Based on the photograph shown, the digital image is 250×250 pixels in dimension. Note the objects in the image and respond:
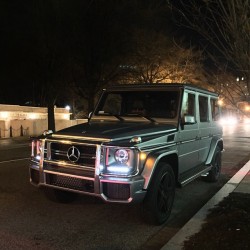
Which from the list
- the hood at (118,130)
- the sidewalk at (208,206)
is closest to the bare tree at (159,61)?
the sidewalk at (208,206)

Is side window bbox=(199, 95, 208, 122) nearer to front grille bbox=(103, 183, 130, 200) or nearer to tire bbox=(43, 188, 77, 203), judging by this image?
tire bbox=(43, 188, 77, 203)

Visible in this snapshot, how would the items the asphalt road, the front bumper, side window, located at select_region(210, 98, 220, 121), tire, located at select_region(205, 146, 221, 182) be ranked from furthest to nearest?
tire, located at select_region(205, 146, 221, 182)
side window, located at select_region(210, 98, 220, 121)
the front bumper
the asphalt road

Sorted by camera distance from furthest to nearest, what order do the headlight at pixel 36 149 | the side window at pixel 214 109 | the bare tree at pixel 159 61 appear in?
the bare tree at pixel 159 61 → the side window at pixel 214 109 → the headlight at pixel 36 149

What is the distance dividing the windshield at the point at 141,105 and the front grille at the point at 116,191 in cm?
177

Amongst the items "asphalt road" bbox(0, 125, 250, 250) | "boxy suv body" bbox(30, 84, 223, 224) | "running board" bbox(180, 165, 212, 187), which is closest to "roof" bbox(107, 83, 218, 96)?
"boxy suv body" bbox(30, 84, 223, 224)

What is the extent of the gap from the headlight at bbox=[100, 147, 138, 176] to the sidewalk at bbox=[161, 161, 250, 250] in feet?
3.41

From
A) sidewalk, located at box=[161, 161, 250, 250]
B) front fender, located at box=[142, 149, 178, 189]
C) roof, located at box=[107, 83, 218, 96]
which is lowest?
sidewalk, located at box=[161, 161, 250, 250]

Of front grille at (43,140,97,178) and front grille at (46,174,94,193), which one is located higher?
front grille at (43,140,97,178)

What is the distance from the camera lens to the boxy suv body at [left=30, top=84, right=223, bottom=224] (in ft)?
18.2

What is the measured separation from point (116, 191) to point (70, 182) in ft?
2.43

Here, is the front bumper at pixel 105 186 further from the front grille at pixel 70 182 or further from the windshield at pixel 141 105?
the windshield at pixel 141 105

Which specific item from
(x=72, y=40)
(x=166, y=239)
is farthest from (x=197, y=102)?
(x=72, y=40)

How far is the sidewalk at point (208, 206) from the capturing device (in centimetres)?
528

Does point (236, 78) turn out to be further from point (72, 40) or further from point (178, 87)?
point (72, 40)
